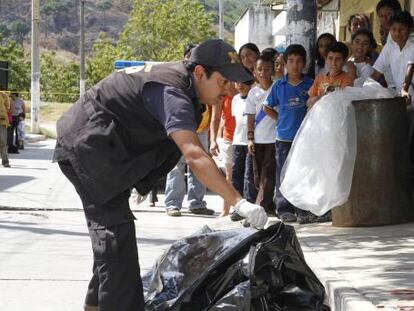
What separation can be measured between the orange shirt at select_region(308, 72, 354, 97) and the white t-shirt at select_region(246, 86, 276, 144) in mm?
877

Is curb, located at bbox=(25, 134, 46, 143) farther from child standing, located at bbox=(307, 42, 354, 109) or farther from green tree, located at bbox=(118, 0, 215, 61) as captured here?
child standing, located at bbox=(307, 42, 354, 109)

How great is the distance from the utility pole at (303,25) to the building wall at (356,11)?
4.58 metres

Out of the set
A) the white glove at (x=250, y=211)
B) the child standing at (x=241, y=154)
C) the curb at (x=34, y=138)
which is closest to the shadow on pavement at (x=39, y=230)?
the child standing at (x=241, y=154)

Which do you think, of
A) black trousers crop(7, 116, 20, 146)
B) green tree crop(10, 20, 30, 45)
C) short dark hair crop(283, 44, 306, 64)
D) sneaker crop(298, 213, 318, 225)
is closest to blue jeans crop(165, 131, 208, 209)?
short dark hair crop(283, 44, 306, 64)

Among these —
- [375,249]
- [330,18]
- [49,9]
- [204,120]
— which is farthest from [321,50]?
[49,9]

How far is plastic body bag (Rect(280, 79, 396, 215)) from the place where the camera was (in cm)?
758

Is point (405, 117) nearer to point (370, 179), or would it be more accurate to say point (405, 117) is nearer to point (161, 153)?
point (370, 179)

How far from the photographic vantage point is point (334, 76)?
8445 millimetres

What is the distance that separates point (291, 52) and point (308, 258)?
290 cm

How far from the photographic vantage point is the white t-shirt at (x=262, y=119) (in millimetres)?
9484

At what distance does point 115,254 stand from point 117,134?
566mm

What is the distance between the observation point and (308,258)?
670 cm

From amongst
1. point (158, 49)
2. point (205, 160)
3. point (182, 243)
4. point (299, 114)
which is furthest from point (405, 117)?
point (158, 49)

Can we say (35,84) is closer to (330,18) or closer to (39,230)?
(330,18)
